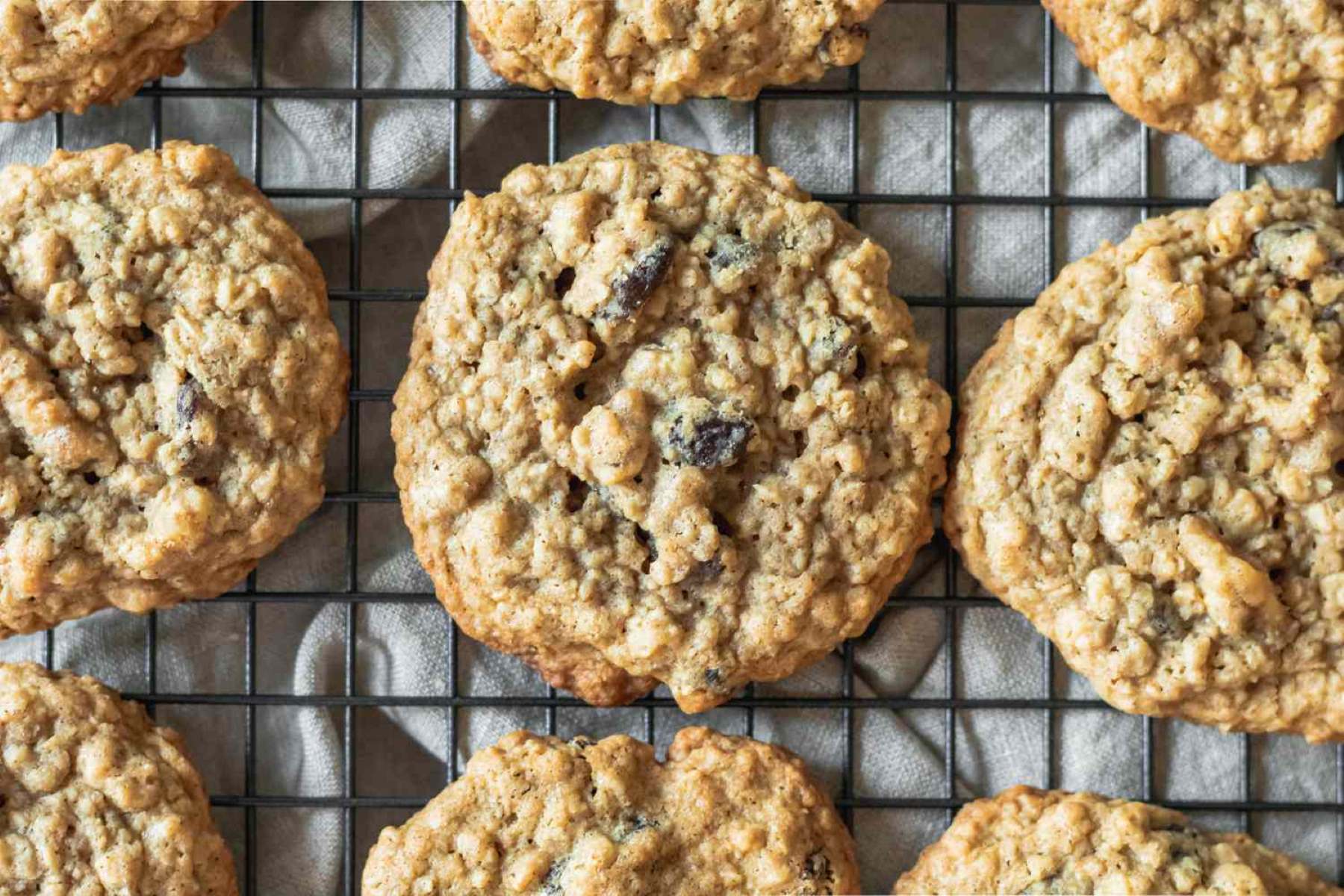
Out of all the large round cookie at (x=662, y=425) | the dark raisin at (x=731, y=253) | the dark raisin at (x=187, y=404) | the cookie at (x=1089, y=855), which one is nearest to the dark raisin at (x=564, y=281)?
the large round cookie at (x=662, y=425)

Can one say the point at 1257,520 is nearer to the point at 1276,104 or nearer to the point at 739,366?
the point at 1276,104

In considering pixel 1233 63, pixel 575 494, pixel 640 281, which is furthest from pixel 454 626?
pixel 1233 63

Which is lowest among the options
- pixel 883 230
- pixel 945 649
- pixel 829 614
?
pixel 945 649

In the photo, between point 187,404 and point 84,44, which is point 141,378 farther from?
point 84,44

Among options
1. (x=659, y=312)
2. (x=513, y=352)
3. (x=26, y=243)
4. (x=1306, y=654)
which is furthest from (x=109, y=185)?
(x=1306, y=654)

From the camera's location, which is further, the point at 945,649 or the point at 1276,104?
the point at 945,649

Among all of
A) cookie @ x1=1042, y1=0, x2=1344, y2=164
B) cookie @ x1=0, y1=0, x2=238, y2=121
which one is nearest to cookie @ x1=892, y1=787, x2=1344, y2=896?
cookie @ x1=1042, y1=0, x2=1344, y2=164
